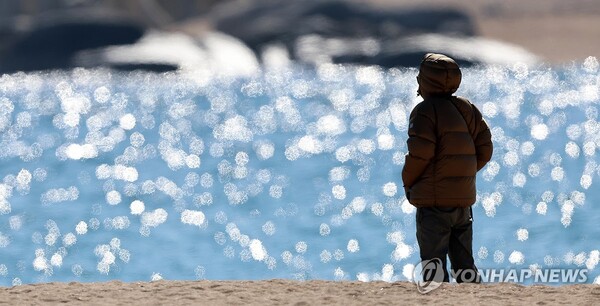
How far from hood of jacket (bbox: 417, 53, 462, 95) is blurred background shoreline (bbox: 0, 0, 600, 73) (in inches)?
1108

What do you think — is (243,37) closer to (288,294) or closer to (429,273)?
(429,273)

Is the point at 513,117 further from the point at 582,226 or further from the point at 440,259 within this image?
the point at 440,259

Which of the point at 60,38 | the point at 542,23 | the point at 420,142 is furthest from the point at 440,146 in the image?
the point at 542,23

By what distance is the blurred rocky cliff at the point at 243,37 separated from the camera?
3631cm

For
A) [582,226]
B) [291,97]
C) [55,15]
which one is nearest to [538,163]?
[582,226]

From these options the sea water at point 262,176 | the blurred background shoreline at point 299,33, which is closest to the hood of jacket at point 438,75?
the sea water at point 262,176

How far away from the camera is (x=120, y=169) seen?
21797mm

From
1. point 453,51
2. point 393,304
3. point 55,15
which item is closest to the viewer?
point 393,304

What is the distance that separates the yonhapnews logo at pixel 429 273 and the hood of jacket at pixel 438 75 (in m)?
0.97

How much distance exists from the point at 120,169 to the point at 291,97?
31.9 ft

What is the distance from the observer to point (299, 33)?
3762 centimetres

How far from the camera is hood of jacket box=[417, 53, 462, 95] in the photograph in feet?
23.0

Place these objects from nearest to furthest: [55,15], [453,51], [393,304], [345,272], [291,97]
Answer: [393,304], [345,272], [291,97], [453,51], [55,15]

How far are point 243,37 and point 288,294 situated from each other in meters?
32.1
